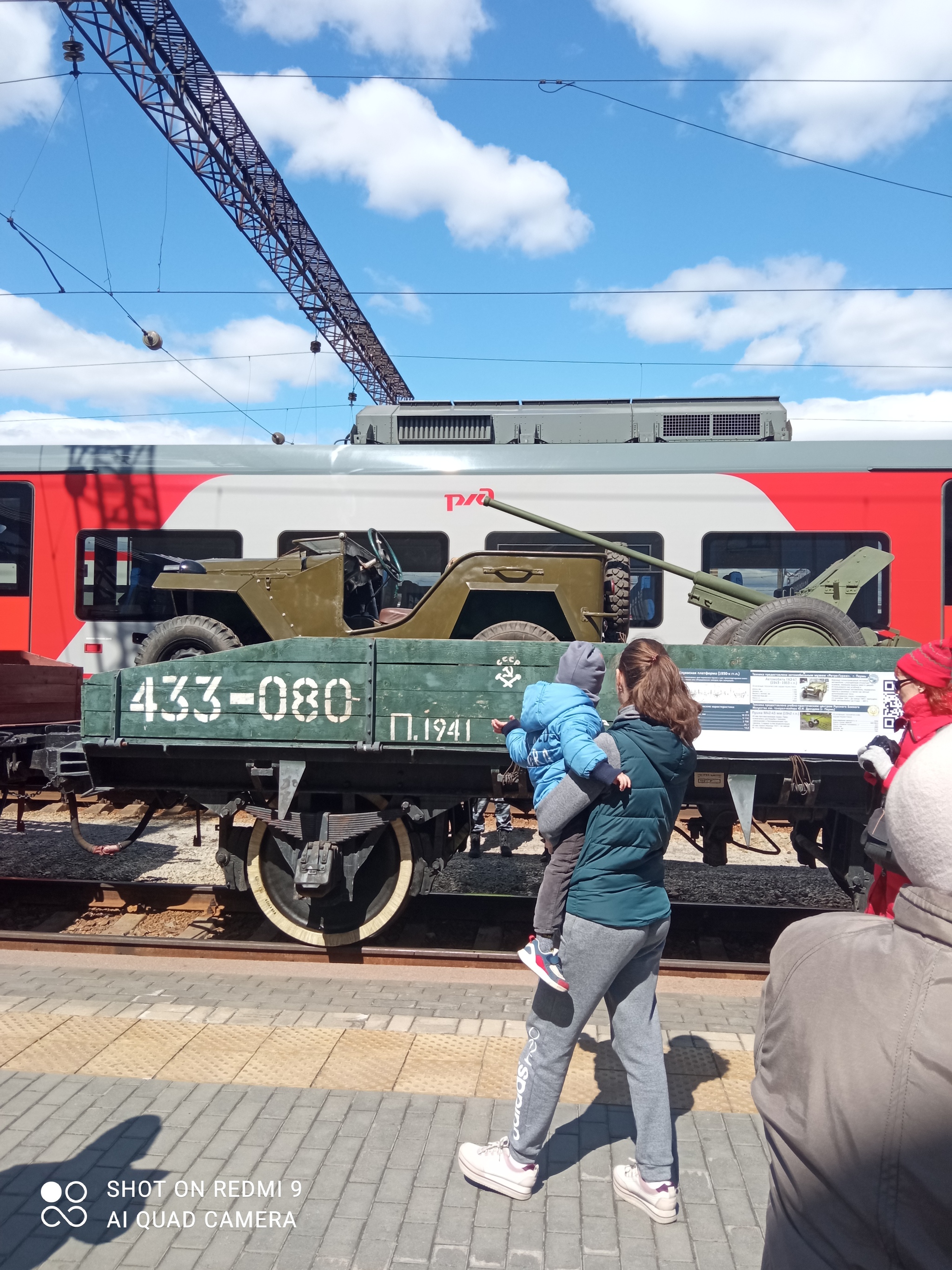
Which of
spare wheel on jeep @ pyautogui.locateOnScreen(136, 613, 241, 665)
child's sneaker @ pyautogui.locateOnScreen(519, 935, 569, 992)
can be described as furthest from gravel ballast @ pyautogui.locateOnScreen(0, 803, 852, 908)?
child's sneaker @ pyautogui.locateOnScreen(519, 935, 569, 992)

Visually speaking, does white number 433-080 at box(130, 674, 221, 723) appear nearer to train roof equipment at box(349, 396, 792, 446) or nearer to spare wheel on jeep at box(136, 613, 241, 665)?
spare wheel on jeep at box(136, 613, 241, 665)

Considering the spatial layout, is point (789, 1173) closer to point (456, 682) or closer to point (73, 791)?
point (456, 682)

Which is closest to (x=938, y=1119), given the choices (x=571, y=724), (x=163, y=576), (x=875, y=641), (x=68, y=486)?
(x=571, y=724)

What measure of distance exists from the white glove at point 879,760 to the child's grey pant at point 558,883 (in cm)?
132

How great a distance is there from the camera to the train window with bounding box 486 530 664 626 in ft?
26.7

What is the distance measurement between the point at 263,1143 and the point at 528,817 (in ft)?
21.7

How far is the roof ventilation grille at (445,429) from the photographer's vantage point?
900 centimetres

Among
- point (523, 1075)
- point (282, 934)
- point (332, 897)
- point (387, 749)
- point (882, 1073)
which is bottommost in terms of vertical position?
point (282, 934)

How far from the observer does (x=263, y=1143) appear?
314 cm

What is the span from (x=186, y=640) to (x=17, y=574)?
12.5 feet

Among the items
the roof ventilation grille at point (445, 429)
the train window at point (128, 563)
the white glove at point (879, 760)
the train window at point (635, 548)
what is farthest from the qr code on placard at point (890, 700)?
the train window at point (128, 563)

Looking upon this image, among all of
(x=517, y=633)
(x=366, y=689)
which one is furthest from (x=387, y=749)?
(x=517, y=633)

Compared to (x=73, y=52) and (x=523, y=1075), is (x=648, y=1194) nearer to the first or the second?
(x=523, y=1075)

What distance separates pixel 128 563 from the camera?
873cm
